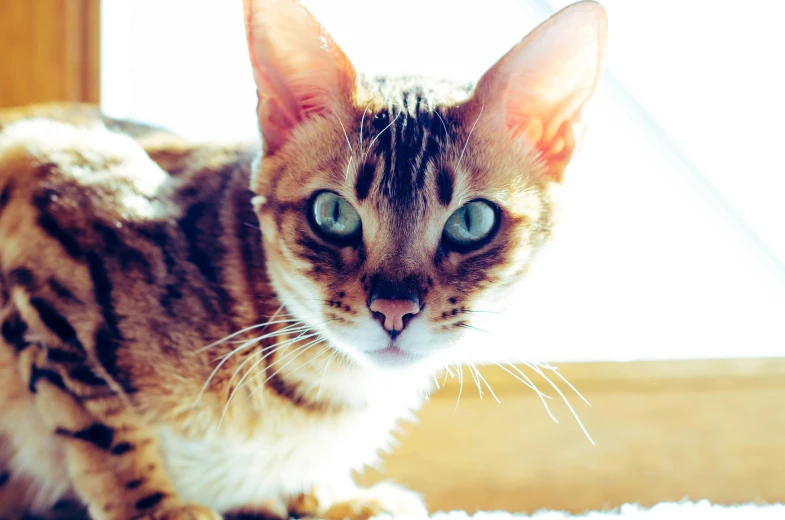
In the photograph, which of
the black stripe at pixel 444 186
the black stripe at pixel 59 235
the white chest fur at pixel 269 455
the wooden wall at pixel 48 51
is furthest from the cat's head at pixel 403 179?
the wooden wall at pixel 48 51

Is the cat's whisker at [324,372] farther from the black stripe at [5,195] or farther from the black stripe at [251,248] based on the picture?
the black stripe at [5,195]

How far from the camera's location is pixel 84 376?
85 centimetres

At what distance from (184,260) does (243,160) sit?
8.4 inches

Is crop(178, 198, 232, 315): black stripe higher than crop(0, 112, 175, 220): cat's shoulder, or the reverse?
crop(0, 112, 175, 220): cat's shoulder

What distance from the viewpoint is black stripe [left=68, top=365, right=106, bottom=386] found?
84cm

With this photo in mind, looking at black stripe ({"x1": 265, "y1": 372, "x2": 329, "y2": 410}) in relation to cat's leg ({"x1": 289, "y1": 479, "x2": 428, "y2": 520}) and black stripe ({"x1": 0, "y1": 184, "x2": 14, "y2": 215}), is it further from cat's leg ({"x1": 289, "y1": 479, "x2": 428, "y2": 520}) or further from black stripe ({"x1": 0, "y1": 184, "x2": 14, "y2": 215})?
black stripe ({"x1": 0, "y1": 184, "x2": 14, "y2": 215})

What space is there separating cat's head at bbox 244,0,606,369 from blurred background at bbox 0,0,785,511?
0.40 metres

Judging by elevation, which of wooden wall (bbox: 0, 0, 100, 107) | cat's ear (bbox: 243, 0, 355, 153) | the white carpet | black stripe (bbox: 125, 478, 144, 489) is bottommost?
the white carpet

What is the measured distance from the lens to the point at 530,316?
1.00m

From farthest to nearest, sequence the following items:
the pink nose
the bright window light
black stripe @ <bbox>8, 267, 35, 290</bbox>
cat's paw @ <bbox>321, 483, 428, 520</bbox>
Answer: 1. the bright window light
2. cat's paw @ <bbox>321, 483, 428, 520</bbox>
3. black stripe @ <bbox>8, 267, 35, 290</bbox>
4. the pink nose

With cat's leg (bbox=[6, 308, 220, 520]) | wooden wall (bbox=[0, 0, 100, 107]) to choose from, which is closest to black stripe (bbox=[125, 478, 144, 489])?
cat's leg (bbox=[6, 308, 220, 520])

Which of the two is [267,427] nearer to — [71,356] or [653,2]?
[71,356]

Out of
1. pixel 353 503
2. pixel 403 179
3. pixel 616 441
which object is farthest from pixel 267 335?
pixel 616 441

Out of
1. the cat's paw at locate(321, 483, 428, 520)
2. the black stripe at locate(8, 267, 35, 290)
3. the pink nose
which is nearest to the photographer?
the pink nose
